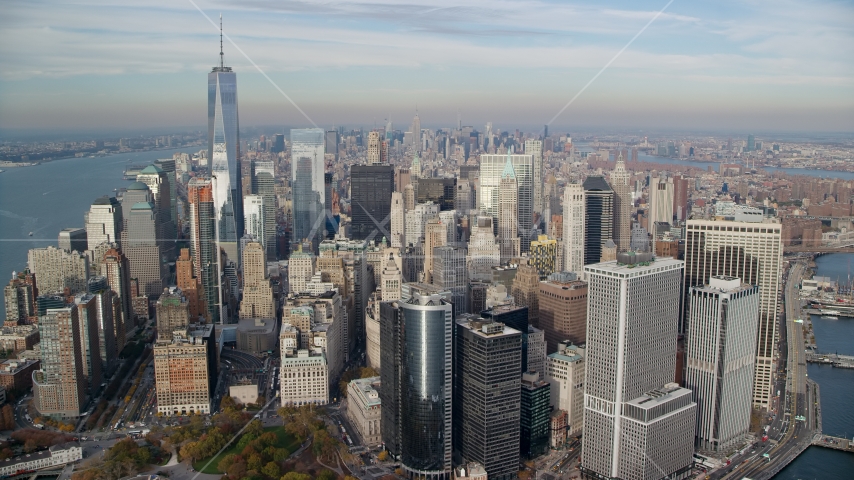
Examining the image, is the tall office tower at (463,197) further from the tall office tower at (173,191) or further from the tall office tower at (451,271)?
the tall office tower at (173,191)

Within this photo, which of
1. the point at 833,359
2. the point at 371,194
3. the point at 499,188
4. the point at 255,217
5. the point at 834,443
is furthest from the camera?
the point at 371,194

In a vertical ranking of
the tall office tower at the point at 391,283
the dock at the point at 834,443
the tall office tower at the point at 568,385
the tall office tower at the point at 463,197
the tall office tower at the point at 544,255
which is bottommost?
the dock at the point at 834,443

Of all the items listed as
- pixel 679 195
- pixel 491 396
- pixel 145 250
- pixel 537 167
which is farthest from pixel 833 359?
pixel 145 250

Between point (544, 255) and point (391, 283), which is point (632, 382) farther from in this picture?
point (544, 255)

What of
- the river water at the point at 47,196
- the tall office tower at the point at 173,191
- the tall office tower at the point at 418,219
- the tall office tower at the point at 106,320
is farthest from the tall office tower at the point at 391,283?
the tall office tower at the point at 173,191

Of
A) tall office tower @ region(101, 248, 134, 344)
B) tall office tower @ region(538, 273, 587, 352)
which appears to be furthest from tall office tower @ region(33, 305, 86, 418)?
tall office tower @ region(538, 273, 587, 352)

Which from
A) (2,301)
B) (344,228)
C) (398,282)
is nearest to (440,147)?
(344,228)
